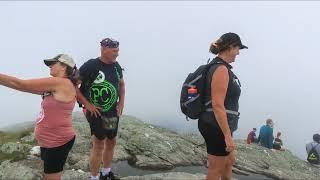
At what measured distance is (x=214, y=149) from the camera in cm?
827

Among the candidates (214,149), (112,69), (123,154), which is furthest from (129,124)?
(214,149)

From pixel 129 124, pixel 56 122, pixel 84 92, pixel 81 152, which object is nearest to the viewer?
pixel 56 122

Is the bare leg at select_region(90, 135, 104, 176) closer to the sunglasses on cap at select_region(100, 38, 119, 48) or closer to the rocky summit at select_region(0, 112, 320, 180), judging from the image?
the rocky summit at select_region(0, 112, 320, 180)

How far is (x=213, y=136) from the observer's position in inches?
325

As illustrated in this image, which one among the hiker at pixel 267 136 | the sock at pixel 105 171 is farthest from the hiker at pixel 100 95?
the hiker at pixel 267 136

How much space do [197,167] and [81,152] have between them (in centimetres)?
415

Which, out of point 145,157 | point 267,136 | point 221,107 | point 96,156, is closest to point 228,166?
point 221,107

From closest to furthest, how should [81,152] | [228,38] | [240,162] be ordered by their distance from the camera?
[228,38] → [81,152] → [240,162]

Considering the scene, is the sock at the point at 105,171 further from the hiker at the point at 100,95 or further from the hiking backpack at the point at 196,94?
the hiking backpack at the point at 196,94

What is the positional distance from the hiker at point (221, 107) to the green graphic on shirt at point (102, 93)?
2896mm

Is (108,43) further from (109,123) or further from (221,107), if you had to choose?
(221,107)

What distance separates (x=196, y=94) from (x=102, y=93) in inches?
115

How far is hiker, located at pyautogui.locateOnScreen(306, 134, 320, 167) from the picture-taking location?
2303cm

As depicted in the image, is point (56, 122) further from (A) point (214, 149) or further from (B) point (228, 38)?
(B) point (228, 38)
